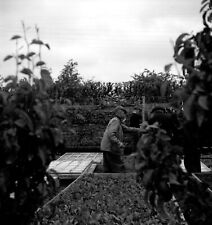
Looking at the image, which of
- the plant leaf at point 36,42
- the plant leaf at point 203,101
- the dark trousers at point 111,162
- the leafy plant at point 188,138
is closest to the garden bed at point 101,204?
the dark trousers at point 111,162

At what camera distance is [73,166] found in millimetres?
12312

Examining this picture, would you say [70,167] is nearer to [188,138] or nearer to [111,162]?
[111,162]

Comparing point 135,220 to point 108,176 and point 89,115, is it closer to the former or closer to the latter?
point 108,176

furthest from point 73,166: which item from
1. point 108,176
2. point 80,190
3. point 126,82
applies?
point 126,82

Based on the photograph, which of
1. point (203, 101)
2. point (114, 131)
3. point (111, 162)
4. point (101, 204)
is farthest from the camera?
point (111, 162)

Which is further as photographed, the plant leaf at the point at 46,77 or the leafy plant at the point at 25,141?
the plant leaf at the point at 46,77

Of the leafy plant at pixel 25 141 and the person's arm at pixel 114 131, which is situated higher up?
the leafy plant at pixel 25 141

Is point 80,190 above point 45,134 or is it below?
below

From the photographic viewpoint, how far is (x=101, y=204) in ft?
22.2

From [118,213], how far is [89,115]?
1239 cm

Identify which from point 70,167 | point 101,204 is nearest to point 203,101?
point 101,204

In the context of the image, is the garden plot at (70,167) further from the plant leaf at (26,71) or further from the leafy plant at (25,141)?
the plant leaf at (26,71)

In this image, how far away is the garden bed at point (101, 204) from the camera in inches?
218

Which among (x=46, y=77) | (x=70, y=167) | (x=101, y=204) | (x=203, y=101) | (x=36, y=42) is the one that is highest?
(x=36, y=42)
